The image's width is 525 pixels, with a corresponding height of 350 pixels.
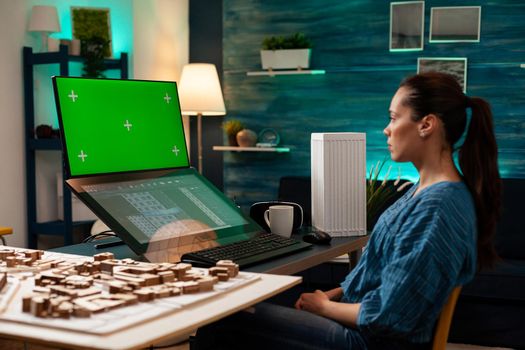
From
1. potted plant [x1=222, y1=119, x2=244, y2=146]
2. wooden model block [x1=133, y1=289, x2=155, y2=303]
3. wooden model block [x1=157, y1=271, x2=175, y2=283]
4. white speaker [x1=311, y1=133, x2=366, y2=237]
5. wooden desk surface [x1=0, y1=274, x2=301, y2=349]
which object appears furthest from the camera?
potted plant [x1=222, y1=119, x2=244, y2=146]

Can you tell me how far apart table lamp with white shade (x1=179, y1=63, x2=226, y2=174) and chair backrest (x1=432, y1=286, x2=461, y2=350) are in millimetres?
3253

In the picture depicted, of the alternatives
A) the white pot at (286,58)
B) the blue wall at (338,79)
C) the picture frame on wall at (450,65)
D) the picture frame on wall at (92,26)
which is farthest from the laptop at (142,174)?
the picture frame on wall at (450,65)

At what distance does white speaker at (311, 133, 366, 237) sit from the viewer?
230 centimetres

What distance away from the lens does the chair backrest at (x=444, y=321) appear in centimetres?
160

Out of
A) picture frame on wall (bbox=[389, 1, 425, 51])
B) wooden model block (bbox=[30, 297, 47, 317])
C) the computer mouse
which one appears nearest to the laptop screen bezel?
the computer mouse

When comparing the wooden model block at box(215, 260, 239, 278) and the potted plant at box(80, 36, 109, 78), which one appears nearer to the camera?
the wooden model block at box(215, 260, 239, 278)

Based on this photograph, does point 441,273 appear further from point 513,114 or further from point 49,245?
point 49,245

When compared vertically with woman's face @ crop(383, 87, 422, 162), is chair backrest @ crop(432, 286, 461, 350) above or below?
below

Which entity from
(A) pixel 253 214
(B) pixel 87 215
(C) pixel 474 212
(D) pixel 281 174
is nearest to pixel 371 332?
(C) pixel 474 212

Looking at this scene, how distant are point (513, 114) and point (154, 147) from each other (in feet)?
9.42

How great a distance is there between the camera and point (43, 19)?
162 inches

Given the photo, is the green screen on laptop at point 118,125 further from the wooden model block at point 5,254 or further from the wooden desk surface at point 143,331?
the wooden desk surface at point 143,331

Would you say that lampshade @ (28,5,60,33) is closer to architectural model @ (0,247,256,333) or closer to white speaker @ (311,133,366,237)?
white speaker @ (311,133,366,237)

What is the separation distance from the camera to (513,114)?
4.35 m
